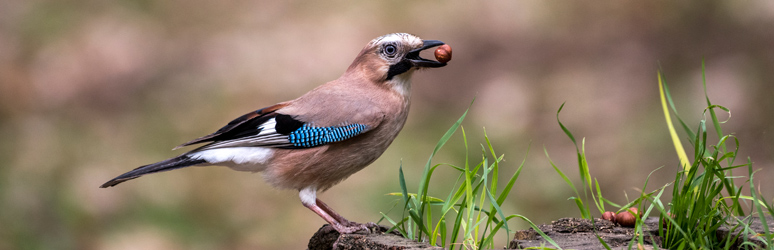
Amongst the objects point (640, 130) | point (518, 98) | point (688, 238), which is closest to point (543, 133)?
point (518, 98)

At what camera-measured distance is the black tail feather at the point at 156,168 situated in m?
3.35

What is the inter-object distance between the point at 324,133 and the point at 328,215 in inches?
14.6

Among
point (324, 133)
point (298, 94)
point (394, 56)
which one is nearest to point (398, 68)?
point (394, 56)

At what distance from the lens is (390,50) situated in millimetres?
3744

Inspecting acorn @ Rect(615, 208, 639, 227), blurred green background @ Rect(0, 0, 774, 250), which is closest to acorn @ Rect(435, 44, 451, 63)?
acorn @ Rect(615, 208, 639, 227)

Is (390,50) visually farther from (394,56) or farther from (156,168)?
(156,168)

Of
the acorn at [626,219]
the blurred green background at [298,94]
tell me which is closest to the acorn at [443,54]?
the acorn at [626,219]

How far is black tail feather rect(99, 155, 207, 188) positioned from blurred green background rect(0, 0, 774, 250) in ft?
7.93

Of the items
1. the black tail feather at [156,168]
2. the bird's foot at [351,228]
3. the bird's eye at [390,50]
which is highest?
the bird's eye at [390,50]

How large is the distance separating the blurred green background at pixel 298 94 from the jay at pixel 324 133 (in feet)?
7.38

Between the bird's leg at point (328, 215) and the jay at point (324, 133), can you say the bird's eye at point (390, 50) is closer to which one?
the jay at point (324, 133)

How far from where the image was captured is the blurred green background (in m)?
5.98

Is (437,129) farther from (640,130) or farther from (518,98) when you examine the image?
(640,130)

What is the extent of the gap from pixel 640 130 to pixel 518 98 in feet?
3.36
